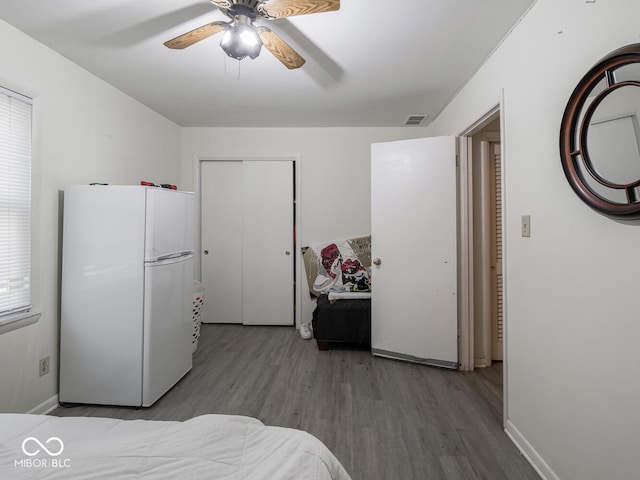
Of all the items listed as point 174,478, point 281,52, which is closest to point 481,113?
point 281,52

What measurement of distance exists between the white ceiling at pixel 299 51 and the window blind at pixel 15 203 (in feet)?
1.69

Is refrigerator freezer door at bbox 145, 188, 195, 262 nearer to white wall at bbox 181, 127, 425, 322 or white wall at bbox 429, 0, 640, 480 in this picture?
white wall at bbox 181, 127, 425, 322

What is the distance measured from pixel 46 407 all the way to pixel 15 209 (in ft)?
4.26

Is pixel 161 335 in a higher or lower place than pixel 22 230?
lower

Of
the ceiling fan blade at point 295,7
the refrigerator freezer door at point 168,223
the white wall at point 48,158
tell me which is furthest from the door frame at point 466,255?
the white wall at point 48,158

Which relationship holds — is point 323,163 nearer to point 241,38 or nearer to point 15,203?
point 241,38

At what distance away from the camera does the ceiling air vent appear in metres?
3.38

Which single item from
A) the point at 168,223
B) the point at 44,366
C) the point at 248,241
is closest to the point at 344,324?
the point at 248,241

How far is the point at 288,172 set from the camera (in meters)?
3.80

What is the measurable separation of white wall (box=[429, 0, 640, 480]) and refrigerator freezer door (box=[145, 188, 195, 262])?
2247 mm

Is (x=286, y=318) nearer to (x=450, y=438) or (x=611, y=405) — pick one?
(x=450, y=438)

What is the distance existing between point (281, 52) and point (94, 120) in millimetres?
1724

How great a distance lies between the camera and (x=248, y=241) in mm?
3836

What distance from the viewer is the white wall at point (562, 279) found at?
1.13 meters
